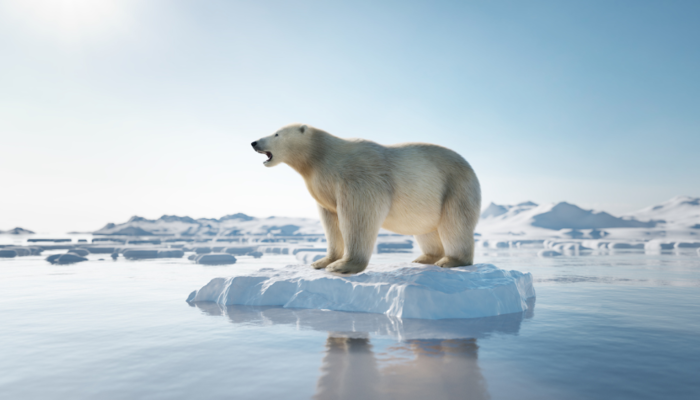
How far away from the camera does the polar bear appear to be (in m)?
5.47

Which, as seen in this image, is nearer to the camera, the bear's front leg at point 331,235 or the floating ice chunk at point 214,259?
the bear's front leg at point 331,235

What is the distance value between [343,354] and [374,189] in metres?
2.67

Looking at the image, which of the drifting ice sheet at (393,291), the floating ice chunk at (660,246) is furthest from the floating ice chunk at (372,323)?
the floating ice chunk at (660,246)

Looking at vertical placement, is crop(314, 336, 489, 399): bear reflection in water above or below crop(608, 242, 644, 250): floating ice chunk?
below

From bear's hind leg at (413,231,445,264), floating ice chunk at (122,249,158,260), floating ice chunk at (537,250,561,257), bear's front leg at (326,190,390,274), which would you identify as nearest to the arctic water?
bear's front leg at (326,190,390,274)

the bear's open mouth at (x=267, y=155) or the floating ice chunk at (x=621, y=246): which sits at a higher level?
the bear's open mouth at (x=267, y=155)

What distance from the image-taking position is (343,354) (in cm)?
334

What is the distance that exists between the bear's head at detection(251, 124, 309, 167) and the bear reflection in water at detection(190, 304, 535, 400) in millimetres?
2241

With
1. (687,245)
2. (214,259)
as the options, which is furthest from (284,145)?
(687,245)

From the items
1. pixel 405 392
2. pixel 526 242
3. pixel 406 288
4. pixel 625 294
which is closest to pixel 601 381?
pixel 405 392

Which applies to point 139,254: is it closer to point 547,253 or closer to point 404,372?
point 404,372

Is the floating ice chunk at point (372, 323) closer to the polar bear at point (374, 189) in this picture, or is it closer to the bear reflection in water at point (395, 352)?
the bear reflection in water at point (395, 352)

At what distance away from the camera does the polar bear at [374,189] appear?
547 cm

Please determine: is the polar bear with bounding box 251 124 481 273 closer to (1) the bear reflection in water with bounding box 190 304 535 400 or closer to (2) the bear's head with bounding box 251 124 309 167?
(2) the bear's head with bounding box 251 124 309 167
